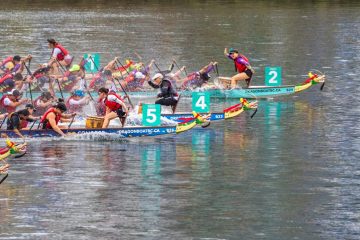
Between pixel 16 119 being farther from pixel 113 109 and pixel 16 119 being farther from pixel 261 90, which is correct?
pixel 261 90

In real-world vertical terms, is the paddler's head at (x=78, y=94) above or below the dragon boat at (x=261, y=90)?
above

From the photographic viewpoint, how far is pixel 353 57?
75.1 meters

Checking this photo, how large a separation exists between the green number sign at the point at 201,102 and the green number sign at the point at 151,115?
3.18m

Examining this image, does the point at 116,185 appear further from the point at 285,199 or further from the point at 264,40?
the point at 264,40

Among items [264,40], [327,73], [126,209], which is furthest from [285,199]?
[264,40]

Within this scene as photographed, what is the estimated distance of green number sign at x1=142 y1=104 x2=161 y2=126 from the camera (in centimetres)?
4141

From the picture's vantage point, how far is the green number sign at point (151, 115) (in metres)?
41.4

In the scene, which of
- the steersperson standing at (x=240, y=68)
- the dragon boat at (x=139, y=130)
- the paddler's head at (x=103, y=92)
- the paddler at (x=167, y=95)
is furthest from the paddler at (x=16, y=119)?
the steersperson standing at (x=240, y=68)

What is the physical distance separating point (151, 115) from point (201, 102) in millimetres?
3466

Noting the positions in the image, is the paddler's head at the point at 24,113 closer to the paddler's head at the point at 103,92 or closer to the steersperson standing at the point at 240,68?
the paddler's head at the point at 103,92

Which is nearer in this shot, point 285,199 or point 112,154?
point 285,199

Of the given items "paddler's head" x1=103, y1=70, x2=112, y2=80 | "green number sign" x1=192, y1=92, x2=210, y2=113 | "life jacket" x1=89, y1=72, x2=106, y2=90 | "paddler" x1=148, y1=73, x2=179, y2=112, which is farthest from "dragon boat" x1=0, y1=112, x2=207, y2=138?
"life jacket" x1=89, y1=72, x2=106, y2=90

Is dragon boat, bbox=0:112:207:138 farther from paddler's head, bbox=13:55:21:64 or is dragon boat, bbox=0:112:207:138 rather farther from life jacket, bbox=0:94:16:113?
paddler's head, bbox=13:55:21:64

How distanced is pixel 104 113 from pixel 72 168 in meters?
4.61
